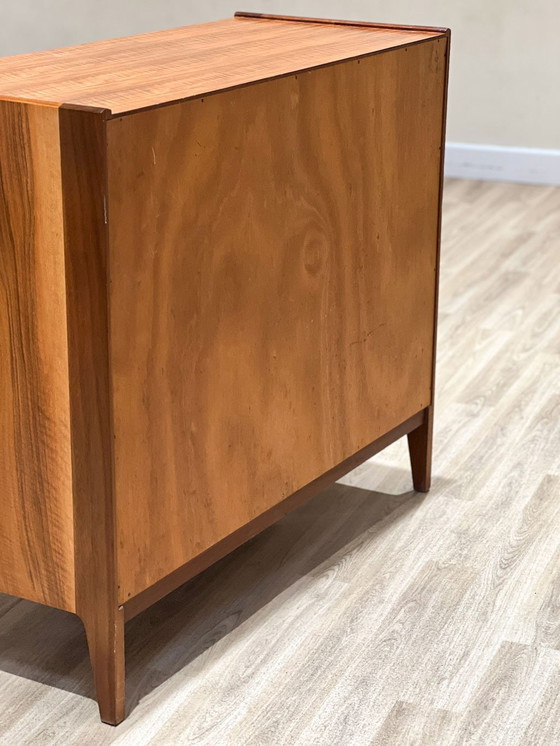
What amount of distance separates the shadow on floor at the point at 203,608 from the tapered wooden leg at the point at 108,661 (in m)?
0.06

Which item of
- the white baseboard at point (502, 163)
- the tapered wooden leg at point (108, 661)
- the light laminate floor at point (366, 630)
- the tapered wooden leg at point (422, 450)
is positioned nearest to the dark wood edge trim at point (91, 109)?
the tapered wooden leg at point (108, 661)

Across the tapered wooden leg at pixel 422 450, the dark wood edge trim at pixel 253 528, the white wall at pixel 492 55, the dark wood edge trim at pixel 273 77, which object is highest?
the dark wood edge trim at pixel 273 77

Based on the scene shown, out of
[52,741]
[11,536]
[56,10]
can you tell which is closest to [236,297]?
[11,536]

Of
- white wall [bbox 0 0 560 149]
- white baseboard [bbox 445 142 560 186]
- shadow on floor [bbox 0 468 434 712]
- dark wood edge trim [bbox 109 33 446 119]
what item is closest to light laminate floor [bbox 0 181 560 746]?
shadow on floor [bbox 0 468 434 712]

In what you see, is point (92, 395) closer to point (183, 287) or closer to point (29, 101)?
point (183, 287)

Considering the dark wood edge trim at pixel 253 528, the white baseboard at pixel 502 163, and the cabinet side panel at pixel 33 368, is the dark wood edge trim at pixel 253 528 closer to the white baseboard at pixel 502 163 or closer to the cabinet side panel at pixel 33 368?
the cabinet side panel at pixel 33 368

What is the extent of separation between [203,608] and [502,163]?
3.20 meters

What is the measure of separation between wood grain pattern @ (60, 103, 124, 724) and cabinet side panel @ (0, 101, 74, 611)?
0.02 meters

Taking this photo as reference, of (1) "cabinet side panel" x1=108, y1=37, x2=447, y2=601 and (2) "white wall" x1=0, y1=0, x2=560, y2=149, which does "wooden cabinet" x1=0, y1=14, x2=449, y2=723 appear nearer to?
(1) "cabinet side panel" x1=108, y1=37, x2=447, y2=601

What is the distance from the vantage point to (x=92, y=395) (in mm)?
1391

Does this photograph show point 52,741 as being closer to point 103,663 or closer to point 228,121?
point 103,663

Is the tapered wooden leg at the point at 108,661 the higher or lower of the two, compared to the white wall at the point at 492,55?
lower

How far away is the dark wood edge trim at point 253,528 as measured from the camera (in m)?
1.54

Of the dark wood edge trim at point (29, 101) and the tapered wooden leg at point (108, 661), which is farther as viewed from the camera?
the tapered wooden leg at point (108, 661)
